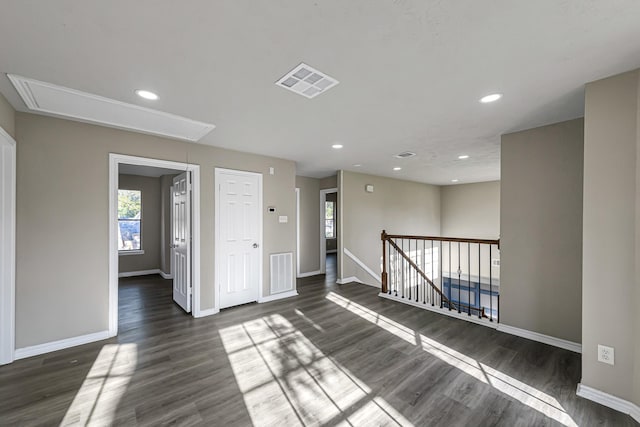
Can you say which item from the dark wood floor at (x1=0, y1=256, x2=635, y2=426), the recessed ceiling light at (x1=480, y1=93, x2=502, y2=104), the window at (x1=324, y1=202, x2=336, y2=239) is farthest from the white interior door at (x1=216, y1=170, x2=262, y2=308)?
the window at (x1=324, y1=202, x2=336, y2=239)

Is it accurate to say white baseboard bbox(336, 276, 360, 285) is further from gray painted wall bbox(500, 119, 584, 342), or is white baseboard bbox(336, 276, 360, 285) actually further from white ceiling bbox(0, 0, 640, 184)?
Answer: white ceiling bbox(0, 0, 640, 184)

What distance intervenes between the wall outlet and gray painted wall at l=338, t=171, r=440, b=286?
13.4ft

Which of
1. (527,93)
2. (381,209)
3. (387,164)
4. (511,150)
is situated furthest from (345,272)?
(527,93)

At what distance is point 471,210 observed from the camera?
318 inches

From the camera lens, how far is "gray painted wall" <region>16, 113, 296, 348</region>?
2.70 meters

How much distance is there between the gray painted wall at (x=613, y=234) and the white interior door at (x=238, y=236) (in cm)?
402

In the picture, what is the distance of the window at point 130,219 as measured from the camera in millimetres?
6504

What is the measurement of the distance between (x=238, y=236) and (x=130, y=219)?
4183mm

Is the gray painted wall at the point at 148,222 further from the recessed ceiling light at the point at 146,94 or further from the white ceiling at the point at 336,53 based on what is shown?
the recessed ceiling light at the point at 146,94

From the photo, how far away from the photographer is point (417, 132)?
3371 millimetres

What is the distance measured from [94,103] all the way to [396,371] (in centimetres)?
381

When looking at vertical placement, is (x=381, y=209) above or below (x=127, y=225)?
above

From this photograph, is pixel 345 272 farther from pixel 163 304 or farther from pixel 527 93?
pixel 527 93

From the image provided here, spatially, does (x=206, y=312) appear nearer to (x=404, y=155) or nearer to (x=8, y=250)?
(x=8, y=250)
